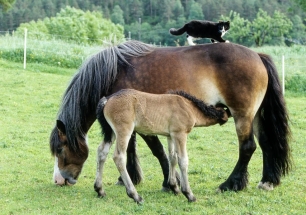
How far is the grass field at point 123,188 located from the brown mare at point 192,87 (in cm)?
40

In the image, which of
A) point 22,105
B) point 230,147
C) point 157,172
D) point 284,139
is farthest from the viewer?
point 22,105

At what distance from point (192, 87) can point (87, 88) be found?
57.2 inches

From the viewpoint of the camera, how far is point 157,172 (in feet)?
26.6

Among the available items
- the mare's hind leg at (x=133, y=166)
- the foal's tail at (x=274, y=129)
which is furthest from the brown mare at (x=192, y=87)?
→ the mare's hind leg at (x=133, y=166)

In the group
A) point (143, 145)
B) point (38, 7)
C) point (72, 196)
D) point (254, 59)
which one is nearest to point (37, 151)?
point (143, 145)

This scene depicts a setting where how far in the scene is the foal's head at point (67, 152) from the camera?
6.65 m

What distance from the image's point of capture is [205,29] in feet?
24.4

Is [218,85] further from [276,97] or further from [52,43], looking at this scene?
[52,43]

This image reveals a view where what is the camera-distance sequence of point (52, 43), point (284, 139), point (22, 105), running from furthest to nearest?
point (52, 43) → point (22, 105) → point (284, 139)

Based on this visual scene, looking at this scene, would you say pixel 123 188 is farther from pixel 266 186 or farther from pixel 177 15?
pixel 177 15

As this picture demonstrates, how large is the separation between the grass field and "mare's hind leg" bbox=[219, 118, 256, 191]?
0.17 meters

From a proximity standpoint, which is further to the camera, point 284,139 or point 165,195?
point 284,139

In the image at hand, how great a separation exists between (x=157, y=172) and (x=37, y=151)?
2.75 meters

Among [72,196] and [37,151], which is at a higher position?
[72,196]
